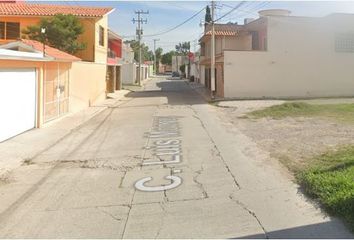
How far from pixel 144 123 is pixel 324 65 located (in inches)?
678

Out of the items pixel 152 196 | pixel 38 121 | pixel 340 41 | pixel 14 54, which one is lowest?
pixel 152 196

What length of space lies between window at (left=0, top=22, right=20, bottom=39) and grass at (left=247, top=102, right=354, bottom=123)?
17250 millimetres

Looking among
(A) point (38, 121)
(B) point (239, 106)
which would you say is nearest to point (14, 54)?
(A) point (38, 121)

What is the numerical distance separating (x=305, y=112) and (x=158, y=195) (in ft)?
44.5

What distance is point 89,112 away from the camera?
20438 millimetres

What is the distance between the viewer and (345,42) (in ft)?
95.7

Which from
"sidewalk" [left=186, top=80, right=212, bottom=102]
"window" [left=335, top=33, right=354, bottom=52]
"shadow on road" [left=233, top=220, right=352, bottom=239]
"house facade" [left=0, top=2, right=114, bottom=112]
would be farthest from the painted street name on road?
"window" [left=335, top=33, right=354, bottom=52]

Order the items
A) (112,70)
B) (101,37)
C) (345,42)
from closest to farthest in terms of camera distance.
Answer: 1. (345,42)
2. (101,37)
3. (112,70)

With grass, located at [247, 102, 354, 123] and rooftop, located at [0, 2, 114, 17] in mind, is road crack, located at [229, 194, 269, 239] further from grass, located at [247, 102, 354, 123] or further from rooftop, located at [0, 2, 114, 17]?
rooftop, located at [0, 2, 114, 17]

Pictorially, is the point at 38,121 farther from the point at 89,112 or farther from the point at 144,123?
the point at 89,112

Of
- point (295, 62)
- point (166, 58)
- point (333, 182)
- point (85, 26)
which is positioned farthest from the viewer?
point (166, 58)

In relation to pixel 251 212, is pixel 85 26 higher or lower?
higher

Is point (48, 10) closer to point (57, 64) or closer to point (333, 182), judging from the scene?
point (57, 64)

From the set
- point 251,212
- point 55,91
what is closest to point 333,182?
point 251,212
